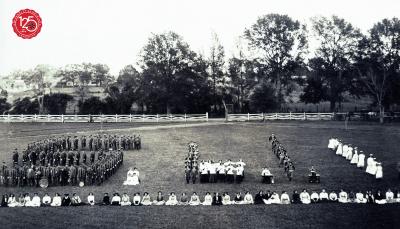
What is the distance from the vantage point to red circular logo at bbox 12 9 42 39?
1770cm

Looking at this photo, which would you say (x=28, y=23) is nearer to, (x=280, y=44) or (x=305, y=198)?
(x=305, y=198)

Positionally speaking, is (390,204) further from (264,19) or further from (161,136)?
(264,19)

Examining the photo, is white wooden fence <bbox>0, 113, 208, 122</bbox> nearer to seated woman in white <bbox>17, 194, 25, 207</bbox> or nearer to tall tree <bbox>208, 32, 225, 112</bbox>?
tall tree <bbox>208, 32, 225, 112</bbox>

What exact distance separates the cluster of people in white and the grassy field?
469mm

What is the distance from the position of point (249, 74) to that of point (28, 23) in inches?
1817

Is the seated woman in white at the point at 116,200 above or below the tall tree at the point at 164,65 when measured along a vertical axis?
below

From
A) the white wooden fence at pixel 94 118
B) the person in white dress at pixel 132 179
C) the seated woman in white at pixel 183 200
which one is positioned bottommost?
the seated woman in white at pixel 183 200

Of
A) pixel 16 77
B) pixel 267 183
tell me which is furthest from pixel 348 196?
pixel 16 77

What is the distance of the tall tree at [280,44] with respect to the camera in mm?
61031

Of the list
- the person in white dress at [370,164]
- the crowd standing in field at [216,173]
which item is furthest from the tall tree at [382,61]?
the crowd standing in field at [216,173]

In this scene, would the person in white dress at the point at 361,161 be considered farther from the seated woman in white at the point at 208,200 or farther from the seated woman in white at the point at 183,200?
the seated woman in white at the point at 183,200

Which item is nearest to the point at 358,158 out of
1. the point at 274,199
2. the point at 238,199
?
the point at 274,199

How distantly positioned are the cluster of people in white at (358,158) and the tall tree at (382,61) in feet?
68.4

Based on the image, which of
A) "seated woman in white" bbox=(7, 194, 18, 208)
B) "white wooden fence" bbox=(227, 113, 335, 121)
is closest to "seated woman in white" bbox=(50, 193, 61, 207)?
"seated woman in white" bbox=(7, 194, 18, 208)
